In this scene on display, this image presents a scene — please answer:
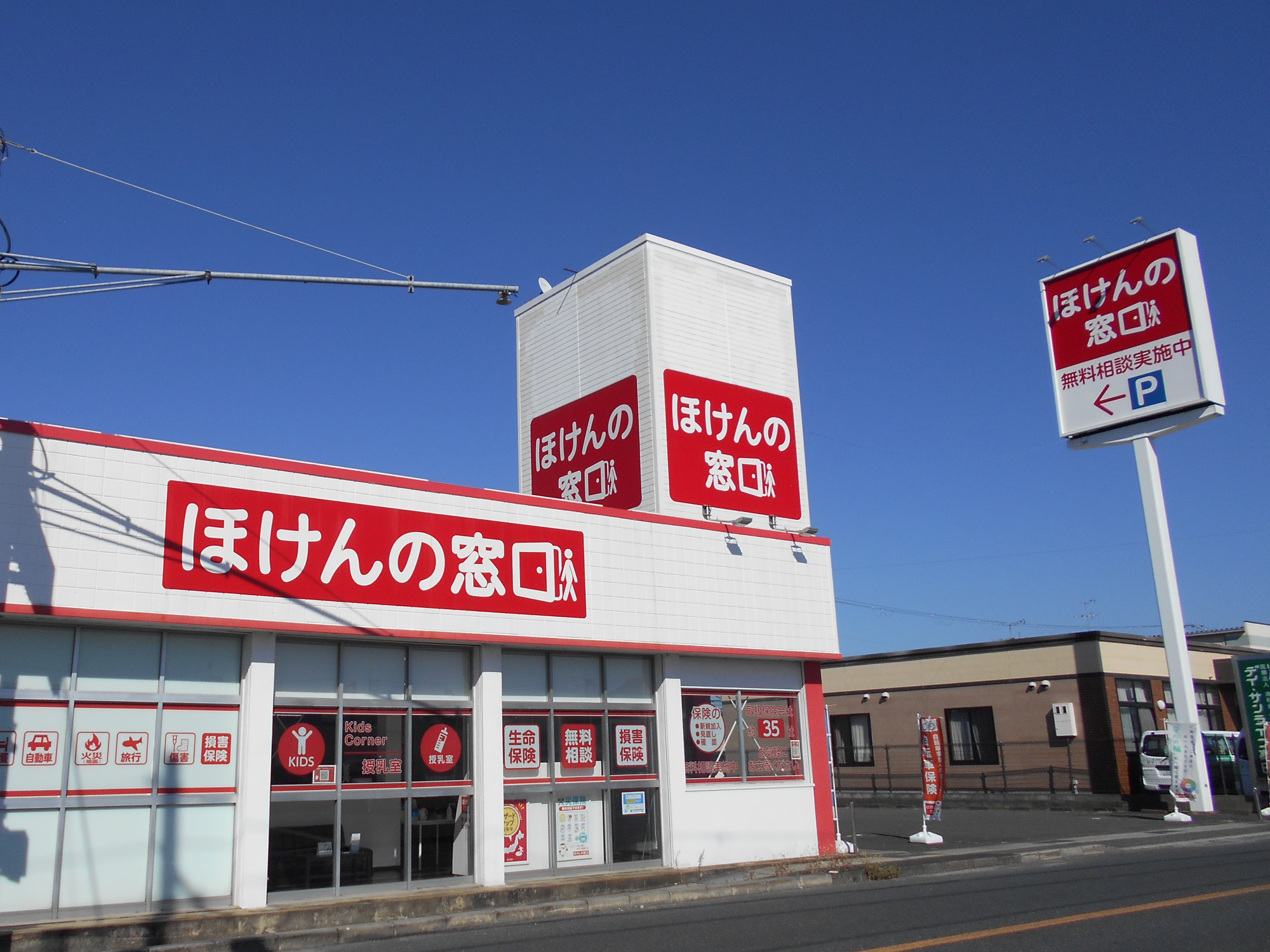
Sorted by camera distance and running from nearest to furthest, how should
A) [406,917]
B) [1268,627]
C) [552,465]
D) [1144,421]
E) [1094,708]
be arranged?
1. [406,917]
2. [552,465]
3. [1144,421]
4. [1094,708]
5. [1268,627]

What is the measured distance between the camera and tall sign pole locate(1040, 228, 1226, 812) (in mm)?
28656

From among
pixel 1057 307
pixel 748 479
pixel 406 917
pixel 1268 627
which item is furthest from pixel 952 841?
pixel 1268 627

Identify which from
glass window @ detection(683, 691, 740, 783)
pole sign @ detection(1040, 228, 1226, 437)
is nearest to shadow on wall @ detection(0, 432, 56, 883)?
glass window @ detection(683, 691, 740, 783)

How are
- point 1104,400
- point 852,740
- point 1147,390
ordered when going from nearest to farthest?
point 1147,390 → point 1104,400 → point 852,740

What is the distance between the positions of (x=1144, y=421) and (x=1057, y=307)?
170 inches

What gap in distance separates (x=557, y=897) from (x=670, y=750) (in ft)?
11.6

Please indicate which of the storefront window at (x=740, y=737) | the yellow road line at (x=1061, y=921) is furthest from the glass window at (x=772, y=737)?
the yellow road line at (x=1061, y=921)

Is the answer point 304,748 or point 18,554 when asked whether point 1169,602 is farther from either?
point 18,554

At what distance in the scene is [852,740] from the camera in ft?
130

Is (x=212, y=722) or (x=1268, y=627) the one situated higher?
(x=1268, y=627)

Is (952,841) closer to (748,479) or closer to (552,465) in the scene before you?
(748,479)

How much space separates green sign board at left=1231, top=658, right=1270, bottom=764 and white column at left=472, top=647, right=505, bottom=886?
28001 millimetres

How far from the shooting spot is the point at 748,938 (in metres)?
10.5

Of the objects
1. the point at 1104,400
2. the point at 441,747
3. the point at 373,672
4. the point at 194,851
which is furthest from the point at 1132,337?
the point at 194,851
